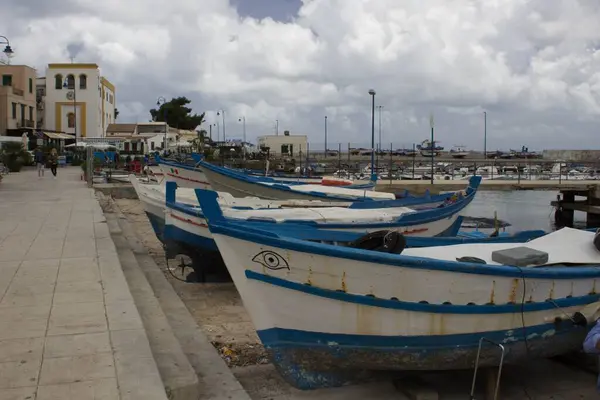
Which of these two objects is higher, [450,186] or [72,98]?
[72,98]

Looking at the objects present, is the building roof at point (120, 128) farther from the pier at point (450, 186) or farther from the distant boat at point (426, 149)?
the distant boat at point (426, 149)

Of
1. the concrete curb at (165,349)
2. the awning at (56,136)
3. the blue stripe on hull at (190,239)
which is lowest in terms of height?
the concrete curb at (165,349)

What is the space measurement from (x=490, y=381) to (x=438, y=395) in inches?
21.3

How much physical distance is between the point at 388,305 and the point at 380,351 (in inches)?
20.5

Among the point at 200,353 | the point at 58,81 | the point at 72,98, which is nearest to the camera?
the point at 200,353

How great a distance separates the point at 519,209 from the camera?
121 ft

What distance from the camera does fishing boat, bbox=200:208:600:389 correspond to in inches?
210

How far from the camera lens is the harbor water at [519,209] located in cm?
2998

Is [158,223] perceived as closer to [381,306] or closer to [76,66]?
[381,306]

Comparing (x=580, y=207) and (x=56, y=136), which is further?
(x=56, y=136)

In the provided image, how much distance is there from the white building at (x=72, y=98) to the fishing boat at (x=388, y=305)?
59641mm

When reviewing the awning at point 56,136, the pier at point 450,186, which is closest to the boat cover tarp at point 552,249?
the pier at point 450,186

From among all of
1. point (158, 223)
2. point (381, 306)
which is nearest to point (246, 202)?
point (158, 223)

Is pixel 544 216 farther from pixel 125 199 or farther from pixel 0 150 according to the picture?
pixel 0 150
